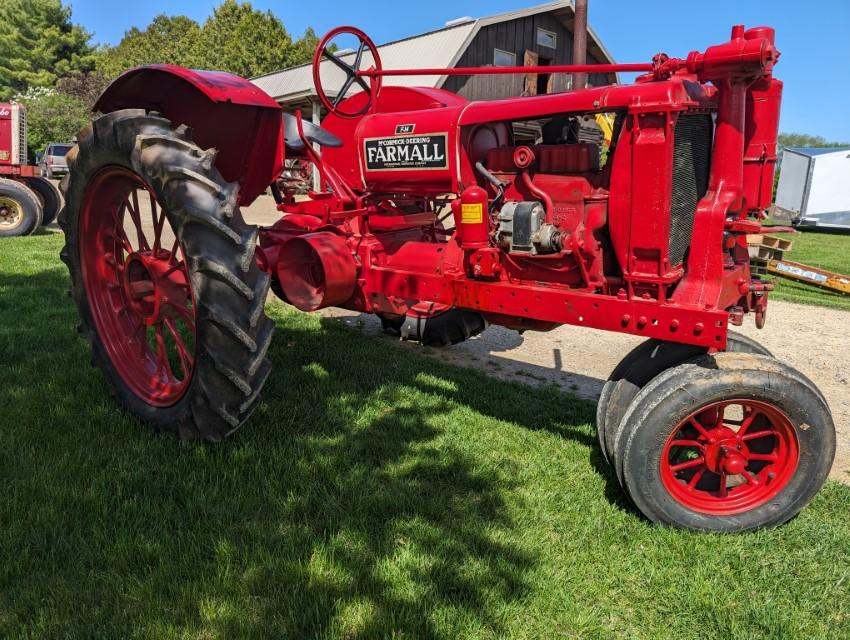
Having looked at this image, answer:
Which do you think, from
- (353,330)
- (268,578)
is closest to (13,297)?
(353,330)

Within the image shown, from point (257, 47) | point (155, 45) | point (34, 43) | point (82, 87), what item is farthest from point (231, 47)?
point (155, 45)

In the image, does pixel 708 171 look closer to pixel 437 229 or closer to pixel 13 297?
pixel 437 229

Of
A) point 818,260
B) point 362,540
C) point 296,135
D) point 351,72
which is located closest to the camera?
point 362,540

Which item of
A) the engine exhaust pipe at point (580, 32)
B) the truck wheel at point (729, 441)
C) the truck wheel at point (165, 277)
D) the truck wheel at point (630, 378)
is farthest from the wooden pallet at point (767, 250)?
the truck wheel at point (165, 277)

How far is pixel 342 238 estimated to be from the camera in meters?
3.45

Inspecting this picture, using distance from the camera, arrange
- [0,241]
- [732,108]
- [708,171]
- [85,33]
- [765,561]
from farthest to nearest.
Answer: [85,33] → [0,241] → [708,171] → [732,108] → [765,561]

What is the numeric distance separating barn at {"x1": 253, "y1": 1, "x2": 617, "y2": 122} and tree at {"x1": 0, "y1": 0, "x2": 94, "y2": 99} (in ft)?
96.7

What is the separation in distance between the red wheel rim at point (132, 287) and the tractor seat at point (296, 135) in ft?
2.55

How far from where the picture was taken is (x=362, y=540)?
225 cm

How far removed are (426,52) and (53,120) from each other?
791 inches

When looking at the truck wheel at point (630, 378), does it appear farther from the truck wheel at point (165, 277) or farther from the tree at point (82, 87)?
the tree at point (82, 87)

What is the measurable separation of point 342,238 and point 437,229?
772 millimetres

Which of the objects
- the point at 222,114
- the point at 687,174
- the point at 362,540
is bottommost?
the point at 362,540

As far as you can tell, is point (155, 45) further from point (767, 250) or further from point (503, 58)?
point (767, 250)
